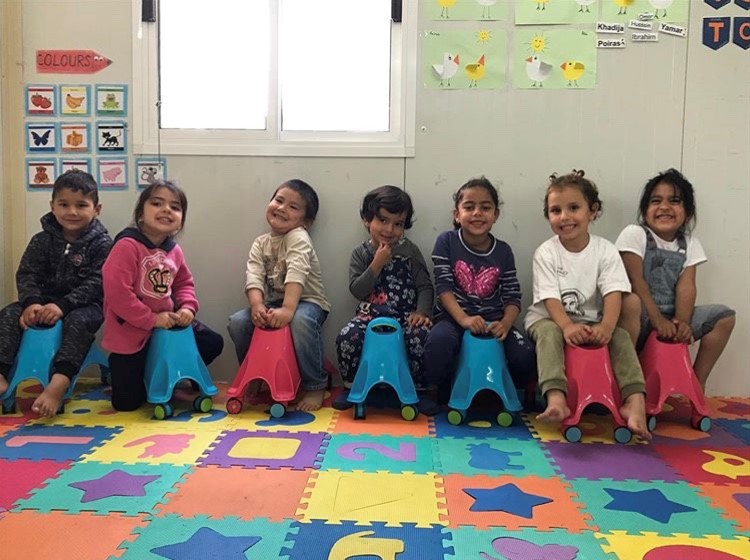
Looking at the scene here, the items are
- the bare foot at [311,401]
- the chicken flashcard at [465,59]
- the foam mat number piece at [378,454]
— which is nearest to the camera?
the foam mat number piece at [378,454]

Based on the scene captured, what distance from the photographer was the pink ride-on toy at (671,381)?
2230 mm

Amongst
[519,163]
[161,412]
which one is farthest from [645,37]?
[161,412]

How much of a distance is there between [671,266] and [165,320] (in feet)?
6.16

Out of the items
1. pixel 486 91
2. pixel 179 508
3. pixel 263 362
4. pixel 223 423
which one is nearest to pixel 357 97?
pixel 486 91

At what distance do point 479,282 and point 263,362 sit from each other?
85cm

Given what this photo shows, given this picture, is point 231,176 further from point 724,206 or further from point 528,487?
point 724,206

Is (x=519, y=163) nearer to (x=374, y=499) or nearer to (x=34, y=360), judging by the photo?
(x=374, y=499)

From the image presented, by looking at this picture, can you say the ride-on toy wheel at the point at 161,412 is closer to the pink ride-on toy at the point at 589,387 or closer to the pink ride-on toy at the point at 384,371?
the pink ride-on toy at the point at 384,371

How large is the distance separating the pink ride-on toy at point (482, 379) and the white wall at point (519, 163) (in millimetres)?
520

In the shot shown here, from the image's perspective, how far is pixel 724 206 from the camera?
8.65 ft

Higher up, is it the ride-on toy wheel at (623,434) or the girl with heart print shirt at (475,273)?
the girl with heart print shirt at (475,273)

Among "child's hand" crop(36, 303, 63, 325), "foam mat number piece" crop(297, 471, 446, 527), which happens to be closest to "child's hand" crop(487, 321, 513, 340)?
"foam mat number piece" crop(297, 471, 446, 527)

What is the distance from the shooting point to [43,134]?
9.00ft

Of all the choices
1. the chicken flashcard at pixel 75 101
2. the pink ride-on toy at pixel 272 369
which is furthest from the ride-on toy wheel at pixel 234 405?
the chicken flashcard at pixel 75 101
